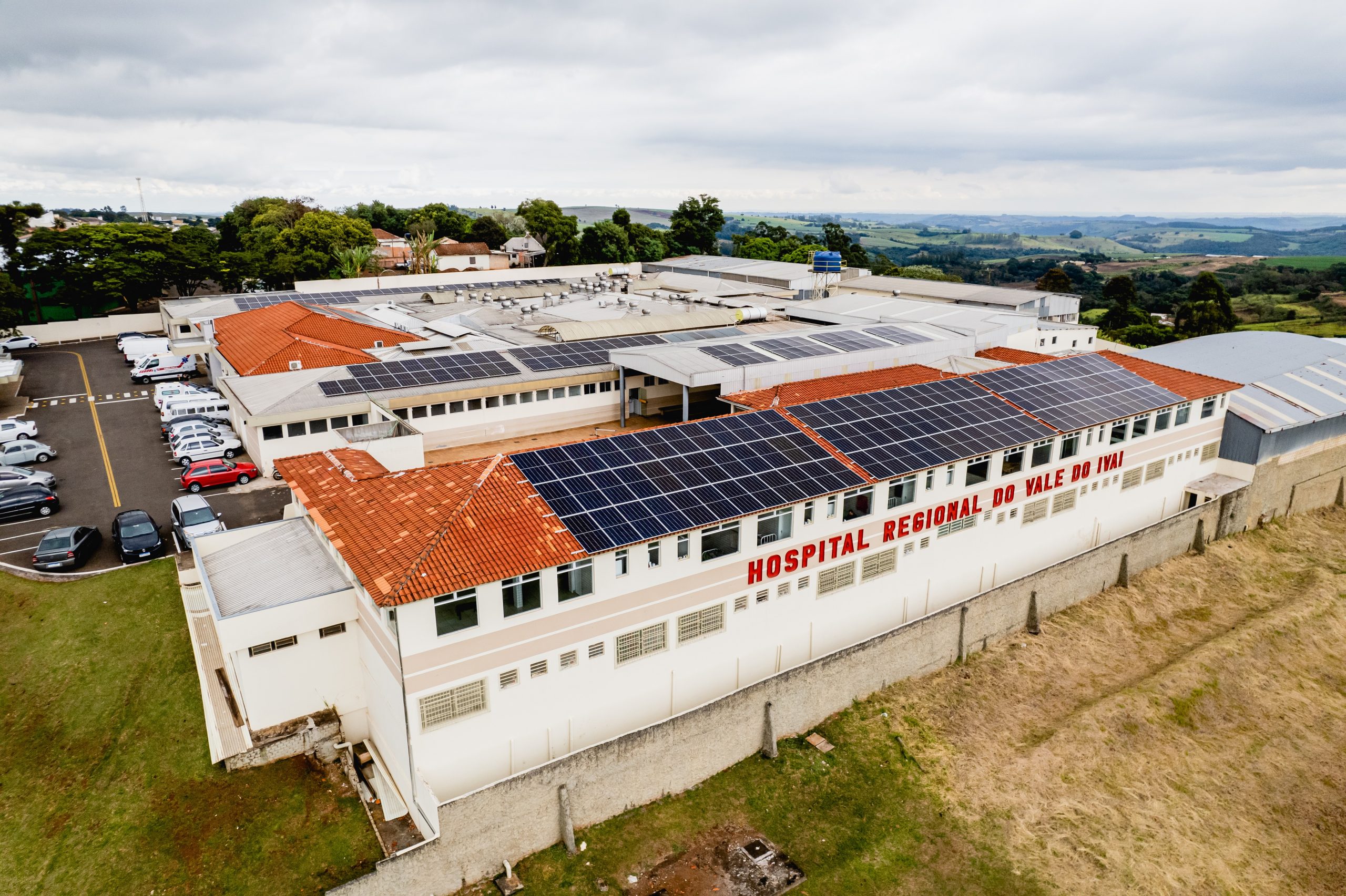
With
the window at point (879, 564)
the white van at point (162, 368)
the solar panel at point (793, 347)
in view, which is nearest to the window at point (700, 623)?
the window at point (879, 564)

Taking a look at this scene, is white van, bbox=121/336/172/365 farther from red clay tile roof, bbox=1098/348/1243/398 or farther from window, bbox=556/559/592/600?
red clay tile roof, bbox=1098/348/1243/398

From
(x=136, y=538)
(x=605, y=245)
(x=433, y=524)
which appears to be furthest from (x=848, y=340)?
(x=605, y=245)

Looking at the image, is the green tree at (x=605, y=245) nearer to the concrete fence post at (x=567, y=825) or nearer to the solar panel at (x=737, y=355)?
the solar panel at (x=737, y=355)

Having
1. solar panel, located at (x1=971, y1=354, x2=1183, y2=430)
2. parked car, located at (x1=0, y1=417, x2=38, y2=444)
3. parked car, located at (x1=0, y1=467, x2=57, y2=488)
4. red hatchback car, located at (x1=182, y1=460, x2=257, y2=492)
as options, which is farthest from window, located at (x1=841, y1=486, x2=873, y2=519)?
parked car, located at (x1=0, y1=417, x2=38, y2=444)

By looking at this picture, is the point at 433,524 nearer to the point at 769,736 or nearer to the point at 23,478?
the point at 769,736

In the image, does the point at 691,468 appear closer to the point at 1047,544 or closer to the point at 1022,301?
the point at 1047,544

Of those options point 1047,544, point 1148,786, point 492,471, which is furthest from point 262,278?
point 1148,786
